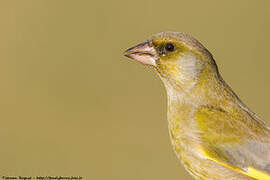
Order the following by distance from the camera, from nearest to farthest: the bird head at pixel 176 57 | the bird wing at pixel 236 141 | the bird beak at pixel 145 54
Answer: the bird wing at pixel 236 141 < the bird head at pixel 176 57 < the bird beak at pixel 145 54

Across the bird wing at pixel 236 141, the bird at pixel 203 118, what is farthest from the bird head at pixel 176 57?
the bird wing at pixel 236 141

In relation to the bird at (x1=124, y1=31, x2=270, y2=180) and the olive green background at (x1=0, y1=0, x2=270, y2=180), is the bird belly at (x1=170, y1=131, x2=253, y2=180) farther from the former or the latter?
the olive green background at (x1=0, y1=0, x2=270, y2=180)

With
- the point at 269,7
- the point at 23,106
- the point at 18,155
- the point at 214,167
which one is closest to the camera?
the point at 214,167

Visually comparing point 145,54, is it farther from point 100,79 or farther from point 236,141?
point 100,79

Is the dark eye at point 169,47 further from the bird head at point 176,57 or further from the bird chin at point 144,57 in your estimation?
the bird chin at point 144,57

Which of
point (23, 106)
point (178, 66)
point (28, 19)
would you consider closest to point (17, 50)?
point (28, 19)

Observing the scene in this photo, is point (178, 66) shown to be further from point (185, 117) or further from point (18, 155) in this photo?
point (18, 155)

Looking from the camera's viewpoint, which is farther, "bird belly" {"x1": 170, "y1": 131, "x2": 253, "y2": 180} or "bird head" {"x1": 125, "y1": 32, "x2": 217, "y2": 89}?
"bird head" {"x1": 125, "y1": 32, "x2": 217, "y2": 89}

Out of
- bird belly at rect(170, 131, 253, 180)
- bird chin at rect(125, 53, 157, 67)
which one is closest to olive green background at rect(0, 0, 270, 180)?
bird chin at rect(125, 53, 157, 67)
